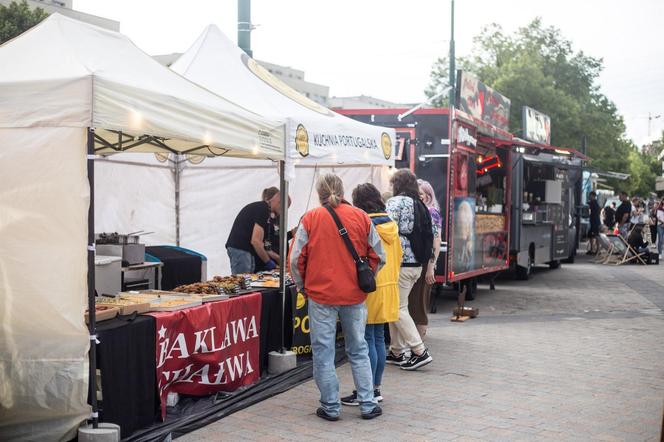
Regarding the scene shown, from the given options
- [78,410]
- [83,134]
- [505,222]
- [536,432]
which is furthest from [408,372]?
[505,222]

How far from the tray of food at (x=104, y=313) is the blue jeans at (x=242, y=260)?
137 inches

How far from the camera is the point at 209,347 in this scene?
6.38 meters

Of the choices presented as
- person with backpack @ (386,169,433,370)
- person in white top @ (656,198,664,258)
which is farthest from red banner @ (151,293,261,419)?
person in white top @ (656,198,664,258)

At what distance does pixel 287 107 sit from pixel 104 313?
3.43 m

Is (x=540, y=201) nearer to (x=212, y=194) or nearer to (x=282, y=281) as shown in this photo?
(x=212, y=194)

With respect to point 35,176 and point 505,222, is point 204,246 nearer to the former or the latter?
point 505,222

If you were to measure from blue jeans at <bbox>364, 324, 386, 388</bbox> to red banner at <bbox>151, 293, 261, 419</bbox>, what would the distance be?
1.17 m

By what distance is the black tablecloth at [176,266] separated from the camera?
9.61 m

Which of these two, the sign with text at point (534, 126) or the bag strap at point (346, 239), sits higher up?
the sign with text at point (534, 126)

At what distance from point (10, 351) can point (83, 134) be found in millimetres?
1426

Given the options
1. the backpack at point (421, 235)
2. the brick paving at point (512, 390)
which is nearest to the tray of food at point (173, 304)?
the brick paving at point (512, 390)

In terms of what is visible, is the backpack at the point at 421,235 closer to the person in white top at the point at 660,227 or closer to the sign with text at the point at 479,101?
the sign with text at the point at 479,101

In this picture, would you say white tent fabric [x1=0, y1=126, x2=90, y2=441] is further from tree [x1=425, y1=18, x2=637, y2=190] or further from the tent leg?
tree [x1=425, y1=18, x2=637, y2=190]

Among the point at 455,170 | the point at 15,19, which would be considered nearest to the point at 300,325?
the point at 455,170
